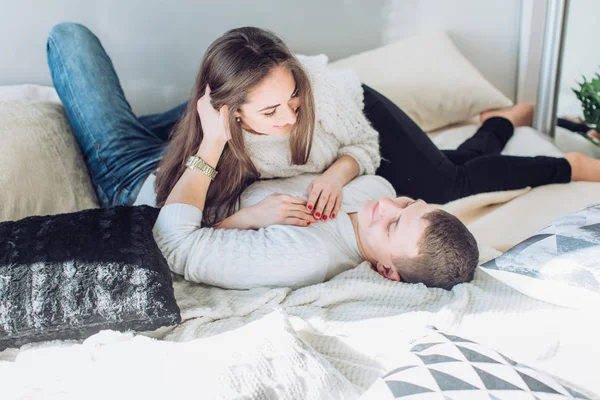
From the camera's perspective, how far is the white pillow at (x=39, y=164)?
4.35ft

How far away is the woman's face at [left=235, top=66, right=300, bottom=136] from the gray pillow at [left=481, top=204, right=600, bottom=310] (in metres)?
0.52

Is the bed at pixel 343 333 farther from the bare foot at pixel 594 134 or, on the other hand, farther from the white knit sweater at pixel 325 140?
the bare foot at pixel 594 134

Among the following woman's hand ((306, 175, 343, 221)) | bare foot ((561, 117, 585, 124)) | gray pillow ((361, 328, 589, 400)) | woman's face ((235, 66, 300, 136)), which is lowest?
bare foot ((561, 117, 585, 124))

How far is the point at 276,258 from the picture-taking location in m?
1.13

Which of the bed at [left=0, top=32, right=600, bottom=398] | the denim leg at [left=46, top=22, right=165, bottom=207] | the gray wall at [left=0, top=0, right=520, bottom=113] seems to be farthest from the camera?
the gray wall at [left=0, top=0, right=520, bottom=113]

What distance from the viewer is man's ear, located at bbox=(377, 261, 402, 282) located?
3.88ft

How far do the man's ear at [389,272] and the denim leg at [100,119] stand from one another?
2.18 ft

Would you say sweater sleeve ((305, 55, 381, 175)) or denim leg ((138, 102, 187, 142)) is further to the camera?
denim leg ((138, 102, 187, 142))

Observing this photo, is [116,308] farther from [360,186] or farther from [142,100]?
[142,100]

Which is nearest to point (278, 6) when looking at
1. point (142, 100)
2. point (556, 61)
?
point (142, 100)

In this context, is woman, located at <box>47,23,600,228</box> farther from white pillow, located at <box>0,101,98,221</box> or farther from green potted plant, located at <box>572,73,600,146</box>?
green potted plant, located at <box>572,73,600,146</box>

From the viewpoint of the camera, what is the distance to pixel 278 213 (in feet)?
4.03

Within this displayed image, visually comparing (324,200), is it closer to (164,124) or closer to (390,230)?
(390,230)

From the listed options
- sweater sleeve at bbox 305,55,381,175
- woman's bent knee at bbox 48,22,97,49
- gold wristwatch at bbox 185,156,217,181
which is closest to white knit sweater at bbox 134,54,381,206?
sweater sleeve at bbox 305,55,381,175
